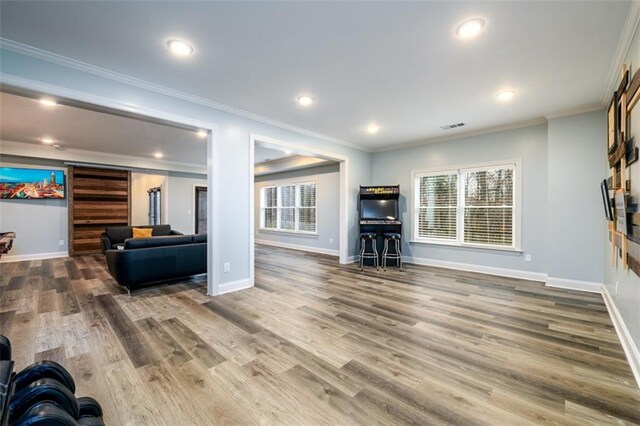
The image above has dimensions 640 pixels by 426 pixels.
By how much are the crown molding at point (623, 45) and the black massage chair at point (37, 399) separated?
148 inches

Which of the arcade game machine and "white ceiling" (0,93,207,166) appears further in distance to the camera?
the arcade game machine

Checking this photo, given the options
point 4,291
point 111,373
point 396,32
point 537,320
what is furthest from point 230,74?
point 4,291

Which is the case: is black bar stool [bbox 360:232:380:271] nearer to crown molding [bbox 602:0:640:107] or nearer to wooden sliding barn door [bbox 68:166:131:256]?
crown molding [bbox 602:0:640:107]

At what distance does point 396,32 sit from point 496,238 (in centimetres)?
419

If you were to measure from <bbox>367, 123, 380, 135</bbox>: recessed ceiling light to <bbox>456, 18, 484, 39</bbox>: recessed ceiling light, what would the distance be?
2.38 m

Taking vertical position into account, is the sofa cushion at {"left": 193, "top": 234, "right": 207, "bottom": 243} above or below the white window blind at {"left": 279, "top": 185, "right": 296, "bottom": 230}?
below

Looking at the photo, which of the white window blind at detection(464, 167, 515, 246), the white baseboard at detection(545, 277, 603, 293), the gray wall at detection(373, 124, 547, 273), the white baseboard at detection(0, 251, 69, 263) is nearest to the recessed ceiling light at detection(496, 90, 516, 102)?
the gray wall at detection(373, 124, 547, 273)

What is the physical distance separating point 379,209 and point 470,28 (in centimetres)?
400

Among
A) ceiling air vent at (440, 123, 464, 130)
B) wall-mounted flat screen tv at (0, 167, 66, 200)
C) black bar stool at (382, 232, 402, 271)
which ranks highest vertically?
ceiling air vent at (440, 123, 464, 130)

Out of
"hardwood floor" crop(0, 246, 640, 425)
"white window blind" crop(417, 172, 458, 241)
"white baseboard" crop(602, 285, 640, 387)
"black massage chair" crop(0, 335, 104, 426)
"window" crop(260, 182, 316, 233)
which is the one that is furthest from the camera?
"window" crop(260, 182, 316, 233)

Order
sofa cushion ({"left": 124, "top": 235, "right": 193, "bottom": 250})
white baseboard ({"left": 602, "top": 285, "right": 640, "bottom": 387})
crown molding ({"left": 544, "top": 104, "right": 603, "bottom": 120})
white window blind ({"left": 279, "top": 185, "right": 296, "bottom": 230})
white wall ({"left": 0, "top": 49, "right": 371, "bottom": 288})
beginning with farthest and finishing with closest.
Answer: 1. white window blind ({"left": 279, "top": 185, "right": 296, "bottom": 230})
2. sofa cushion ({"left": 124, "top": 235, "right": 193, "bottom": 250})
3. crown molding ({"left": 544, "top": 104, "right": 603, "bottom": 120})
4. white wall ({"left": 0, "top": 49, "right": 371, "bottom": 288})
5. white baseboard ({"left": 602, "top": 285, "right": 640, "bottom": 387})

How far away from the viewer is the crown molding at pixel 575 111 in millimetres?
3798

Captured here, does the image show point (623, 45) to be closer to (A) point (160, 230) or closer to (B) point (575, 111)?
(B) point (575, 111)

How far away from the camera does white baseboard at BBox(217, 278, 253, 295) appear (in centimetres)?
384
